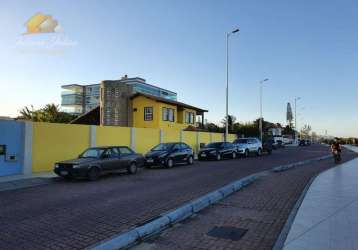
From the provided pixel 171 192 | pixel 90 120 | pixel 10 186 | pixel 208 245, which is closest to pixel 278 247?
pixel 208 245

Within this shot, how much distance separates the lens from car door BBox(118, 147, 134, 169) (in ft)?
51.8

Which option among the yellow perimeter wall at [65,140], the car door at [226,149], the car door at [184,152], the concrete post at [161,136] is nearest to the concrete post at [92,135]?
the yellow perimeter wall at [65,140]

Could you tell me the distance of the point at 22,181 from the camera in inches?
512

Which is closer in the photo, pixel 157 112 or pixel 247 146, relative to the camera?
pixel 247 146

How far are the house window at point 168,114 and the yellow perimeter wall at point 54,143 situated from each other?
20.9 metres

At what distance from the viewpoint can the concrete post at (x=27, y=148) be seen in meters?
15.1

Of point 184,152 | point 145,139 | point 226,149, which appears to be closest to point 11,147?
point 184,152

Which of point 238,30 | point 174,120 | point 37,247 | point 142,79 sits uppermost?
point 142,79

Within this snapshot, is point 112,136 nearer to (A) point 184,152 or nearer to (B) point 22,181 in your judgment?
(A) point 184,152

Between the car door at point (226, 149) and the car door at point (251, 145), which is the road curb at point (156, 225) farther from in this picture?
the car door at point (251, 145)

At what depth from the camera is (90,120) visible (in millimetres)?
42969

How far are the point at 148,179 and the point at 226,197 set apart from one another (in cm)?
504

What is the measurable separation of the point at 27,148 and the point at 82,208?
27.5 feet

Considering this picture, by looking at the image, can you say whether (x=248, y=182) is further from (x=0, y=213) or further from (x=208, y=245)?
(x=0, y=213)
